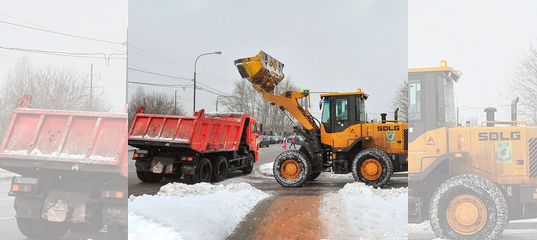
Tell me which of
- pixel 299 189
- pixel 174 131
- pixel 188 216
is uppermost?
pixel 174 131

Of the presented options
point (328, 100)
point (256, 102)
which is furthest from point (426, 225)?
point (256, 102)

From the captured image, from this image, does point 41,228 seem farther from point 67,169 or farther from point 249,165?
point 249,165

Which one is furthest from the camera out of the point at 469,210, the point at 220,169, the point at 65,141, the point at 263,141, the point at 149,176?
the point at 263,141

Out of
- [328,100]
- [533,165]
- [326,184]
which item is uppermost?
[328,100]

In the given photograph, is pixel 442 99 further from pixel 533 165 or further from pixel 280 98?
pixel 280 98

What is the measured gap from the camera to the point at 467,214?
3840mm

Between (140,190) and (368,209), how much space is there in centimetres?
364

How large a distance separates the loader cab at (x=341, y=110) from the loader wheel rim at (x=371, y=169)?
85 cm

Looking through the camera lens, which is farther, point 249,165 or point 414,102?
point 249,165

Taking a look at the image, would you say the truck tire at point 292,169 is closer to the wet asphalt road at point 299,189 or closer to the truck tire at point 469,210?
the wet asphalt road at point 299,189

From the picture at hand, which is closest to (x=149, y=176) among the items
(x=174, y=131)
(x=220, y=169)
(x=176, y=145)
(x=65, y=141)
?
(x=176, y=145)

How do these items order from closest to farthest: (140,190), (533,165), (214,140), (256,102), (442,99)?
(533,165) → (442,99) → (140,190) → (214,140) → (256,102)

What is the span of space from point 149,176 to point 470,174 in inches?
208

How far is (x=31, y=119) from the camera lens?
14.7 feet
